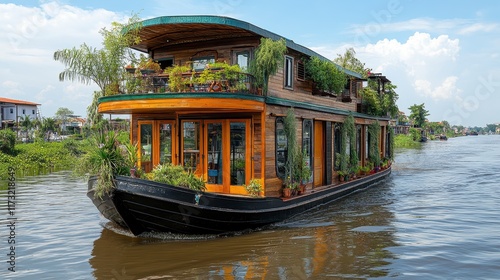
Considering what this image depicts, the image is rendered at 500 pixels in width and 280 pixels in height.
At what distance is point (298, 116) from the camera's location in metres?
11.7

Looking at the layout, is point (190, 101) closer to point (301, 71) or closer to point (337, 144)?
point (301, 71)

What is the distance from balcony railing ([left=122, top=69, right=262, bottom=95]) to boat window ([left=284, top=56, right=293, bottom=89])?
6.61ft

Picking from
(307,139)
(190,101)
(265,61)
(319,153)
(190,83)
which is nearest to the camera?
(190,101)

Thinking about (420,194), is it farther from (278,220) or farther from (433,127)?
(433,127)

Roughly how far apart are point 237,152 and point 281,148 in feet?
3.92

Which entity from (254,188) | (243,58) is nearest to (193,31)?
(243,58)

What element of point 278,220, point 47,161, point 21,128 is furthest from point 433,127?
point 278,220

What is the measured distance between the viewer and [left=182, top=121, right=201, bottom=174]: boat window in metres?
10.8

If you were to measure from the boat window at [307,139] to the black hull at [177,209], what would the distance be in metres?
2.81

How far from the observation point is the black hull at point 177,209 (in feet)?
26.7

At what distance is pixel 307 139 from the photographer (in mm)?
12516

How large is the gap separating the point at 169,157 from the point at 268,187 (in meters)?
2.95

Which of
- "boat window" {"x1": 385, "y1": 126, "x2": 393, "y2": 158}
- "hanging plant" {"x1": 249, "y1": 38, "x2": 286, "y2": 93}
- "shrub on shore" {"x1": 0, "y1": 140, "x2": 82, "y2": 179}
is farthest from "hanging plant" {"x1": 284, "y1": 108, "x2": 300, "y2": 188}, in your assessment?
"shrub on shore" {"x1": 0, "y1": 140, "x2": 82, "y2": 179}

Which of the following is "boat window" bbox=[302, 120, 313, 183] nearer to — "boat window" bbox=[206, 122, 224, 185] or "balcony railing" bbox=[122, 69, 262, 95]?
"balcony railing" bbox=[122, 69, 262, 95]
